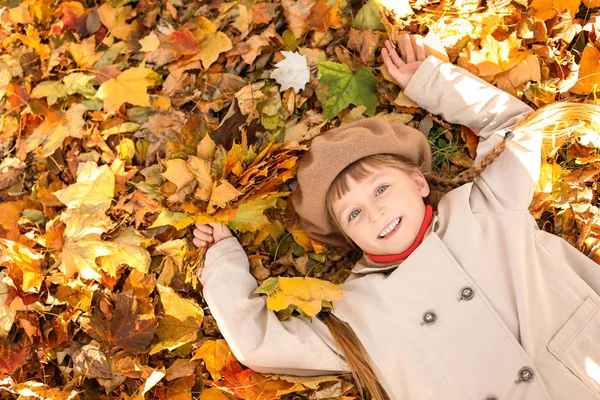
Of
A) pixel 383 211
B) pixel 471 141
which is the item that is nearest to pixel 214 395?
pixel 383 211

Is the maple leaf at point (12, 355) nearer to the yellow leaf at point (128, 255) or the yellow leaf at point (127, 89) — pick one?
the yellow leaf at point (128, 255)

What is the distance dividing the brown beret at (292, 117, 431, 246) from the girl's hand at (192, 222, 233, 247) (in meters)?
0.36

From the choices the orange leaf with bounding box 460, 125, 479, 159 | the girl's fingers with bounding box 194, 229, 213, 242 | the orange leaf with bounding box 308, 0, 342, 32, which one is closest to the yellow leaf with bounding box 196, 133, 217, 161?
the girl's fingers with bounding box 194, 229, 213, 242

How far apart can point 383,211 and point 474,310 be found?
0.53 meters

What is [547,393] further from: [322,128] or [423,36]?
[423,36]

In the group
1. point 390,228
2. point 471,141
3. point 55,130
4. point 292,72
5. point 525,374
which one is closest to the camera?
point 525,374

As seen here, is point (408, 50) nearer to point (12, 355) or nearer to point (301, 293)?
point (301, 293)

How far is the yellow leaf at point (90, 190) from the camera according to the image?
8.50 feet

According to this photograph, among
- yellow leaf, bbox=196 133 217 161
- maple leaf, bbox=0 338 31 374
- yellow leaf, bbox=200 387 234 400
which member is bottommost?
yellow leaf, bbox=200 387 234 400

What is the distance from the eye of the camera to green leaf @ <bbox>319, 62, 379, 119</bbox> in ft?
8.55

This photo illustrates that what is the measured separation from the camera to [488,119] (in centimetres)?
242

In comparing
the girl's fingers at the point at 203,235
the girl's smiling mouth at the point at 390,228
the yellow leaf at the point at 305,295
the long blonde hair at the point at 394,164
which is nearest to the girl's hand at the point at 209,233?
the girl's fingers at the point at 203,235

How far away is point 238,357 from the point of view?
89.7 inches

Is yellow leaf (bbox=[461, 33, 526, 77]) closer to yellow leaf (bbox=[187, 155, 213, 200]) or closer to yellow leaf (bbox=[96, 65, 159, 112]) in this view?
yellow leaf (bbox=[187, 155, 213, 200])
